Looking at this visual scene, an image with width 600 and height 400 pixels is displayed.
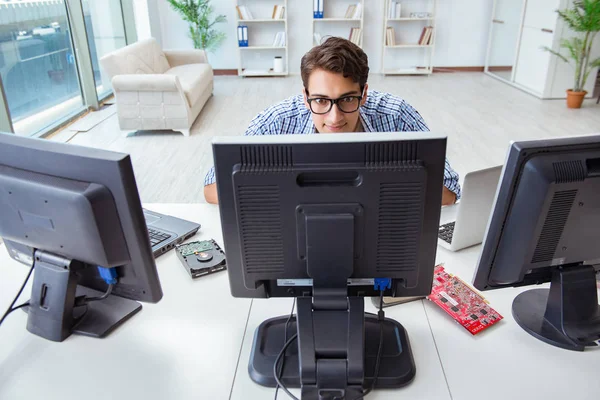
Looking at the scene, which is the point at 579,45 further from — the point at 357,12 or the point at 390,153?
the point at 390,153

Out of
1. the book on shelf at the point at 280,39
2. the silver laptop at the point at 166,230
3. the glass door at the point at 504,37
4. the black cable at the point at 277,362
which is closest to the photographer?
the black cable at the point at 277,362

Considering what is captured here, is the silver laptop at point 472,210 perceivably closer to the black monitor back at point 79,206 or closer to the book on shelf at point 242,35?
the black monitor back at point 79,206

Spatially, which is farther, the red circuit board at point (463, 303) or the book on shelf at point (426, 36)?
the book on shelf at point (426, 36)

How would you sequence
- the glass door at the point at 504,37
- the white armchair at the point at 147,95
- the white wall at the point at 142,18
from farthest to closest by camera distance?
the white wall at the point at 142,18 → the glass door at the point at 504,37 → the white armchair at the point at 147,95

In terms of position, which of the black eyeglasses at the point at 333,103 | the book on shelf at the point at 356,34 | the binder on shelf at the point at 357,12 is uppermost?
the binder on shelf at the point at 357,12

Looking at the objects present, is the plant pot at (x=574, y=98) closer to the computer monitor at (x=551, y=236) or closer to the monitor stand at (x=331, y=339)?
the computer monitor at (x=551, y=236)

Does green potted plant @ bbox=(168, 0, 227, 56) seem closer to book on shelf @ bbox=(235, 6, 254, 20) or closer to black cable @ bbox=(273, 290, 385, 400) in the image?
book on shelf @ bbox=(235, 6, 254, 20)

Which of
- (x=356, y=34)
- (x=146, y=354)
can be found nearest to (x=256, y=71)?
(x=356, y=34)

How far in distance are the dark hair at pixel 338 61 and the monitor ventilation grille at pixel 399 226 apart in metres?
0.77

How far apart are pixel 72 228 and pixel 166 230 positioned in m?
0.56

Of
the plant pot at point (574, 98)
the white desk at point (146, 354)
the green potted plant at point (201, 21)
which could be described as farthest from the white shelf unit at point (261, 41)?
the white desk at point (146, 354)

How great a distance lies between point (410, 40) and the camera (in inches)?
275

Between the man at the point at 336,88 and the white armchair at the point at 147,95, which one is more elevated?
the man at the point at 336,88

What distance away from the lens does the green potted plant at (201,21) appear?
20.8 feet
